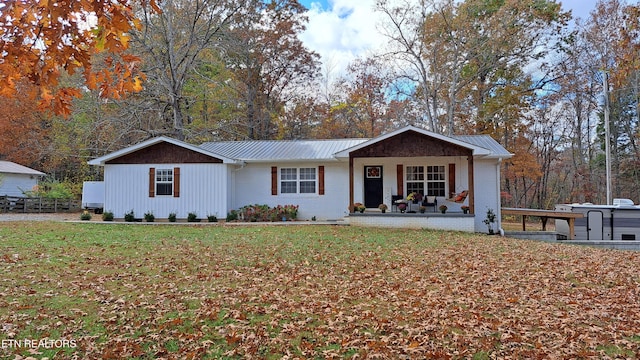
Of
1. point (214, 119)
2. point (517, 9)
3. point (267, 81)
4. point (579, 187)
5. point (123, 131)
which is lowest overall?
point (579, 187)

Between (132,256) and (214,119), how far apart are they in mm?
22002

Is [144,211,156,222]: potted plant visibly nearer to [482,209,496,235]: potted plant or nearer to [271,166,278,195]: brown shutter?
[271,166,278,195]: brown shutter

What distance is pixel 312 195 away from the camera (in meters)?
16.6

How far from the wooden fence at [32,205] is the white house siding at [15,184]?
300 centimetres

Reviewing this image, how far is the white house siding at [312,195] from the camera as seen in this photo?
16469 millimetres

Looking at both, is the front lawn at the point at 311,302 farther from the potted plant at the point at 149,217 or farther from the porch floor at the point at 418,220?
the potted plant at the point at 149,217

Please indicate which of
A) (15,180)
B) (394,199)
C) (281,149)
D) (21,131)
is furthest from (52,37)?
(21,131)

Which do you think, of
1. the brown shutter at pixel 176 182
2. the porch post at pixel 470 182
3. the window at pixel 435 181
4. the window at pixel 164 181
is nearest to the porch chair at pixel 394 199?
the window at pixel 435 181

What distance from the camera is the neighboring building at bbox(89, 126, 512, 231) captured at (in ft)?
50.3

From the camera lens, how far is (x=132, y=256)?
8.25 m

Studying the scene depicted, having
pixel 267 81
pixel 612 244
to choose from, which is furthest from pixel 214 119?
pixel 612 244

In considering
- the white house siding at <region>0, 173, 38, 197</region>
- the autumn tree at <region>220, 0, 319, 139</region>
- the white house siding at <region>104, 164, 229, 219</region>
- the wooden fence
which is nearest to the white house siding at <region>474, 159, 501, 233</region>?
the white house siding at <region>104, 164, 229, 219</region>

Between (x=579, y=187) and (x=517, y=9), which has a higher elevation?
(x=517, y=9)

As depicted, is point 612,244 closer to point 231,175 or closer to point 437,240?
point 437,240
